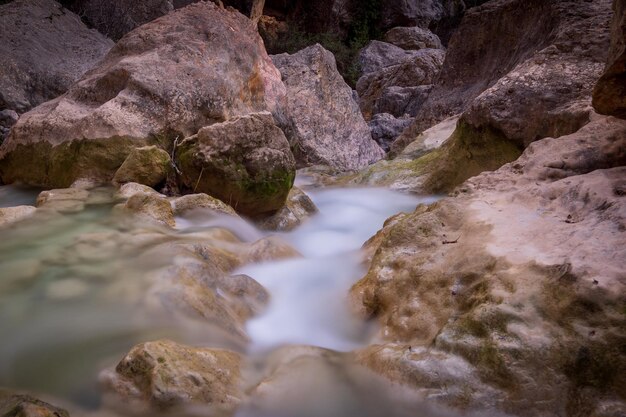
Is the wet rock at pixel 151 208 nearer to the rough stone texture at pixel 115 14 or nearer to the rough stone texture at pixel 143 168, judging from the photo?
the rough stone texture at pixel 143 168

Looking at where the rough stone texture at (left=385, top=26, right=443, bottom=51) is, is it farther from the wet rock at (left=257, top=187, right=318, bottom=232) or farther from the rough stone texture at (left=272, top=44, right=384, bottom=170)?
the wet rock at (left=257, top=187, right=318, bottom=232)

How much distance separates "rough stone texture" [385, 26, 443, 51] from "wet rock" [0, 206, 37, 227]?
66.5 ft

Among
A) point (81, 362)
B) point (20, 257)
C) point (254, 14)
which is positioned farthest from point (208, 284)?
point (254, 14)

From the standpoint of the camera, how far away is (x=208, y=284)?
297 cm

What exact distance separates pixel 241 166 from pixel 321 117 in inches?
192

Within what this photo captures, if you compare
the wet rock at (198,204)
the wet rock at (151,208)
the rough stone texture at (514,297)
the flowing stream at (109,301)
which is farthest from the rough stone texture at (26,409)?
the wet rock at (198,204)

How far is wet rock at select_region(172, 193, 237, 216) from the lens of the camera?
447 centimetres

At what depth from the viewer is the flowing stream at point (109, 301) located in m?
2.29

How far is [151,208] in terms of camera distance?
417 centimetres

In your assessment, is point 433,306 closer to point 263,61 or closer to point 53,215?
point 53,215

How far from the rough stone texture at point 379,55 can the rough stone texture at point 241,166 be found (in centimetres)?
1585

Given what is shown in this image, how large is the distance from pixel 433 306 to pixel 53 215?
3230mm

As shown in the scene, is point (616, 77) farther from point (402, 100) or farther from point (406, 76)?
point (406, 76)

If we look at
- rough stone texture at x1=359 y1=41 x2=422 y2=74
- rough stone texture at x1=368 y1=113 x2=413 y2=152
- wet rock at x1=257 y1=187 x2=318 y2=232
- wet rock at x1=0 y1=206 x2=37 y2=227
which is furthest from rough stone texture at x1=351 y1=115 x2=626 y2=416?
rough stone texture at x1=359 y1=41 x2=422 y2=74
